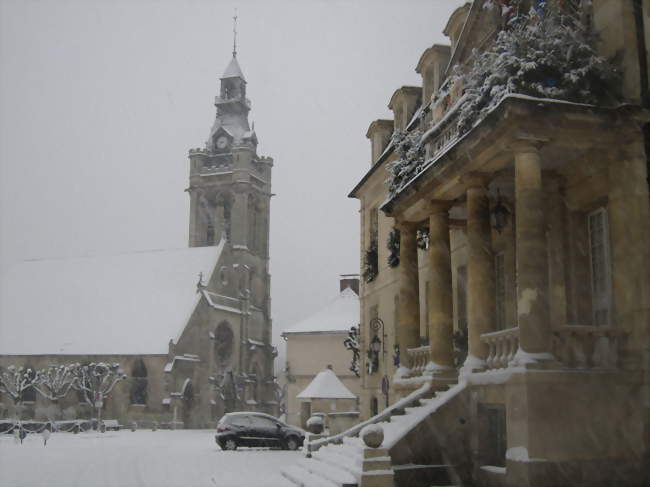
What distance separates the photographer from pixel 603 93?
1323cm

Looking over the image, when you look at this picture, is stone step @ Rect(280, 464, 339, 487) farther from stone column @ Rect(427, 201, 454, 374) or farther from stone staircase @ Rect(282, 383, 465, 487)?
stone column @ Rect(427, 201, 454, 374)

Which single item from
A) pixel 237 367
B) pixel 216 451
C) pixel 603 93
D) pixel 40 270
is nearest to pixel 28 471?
pixel 216 451

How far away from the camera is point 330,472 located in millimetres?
15094

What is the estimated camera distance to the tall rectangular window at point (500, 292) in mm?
17819

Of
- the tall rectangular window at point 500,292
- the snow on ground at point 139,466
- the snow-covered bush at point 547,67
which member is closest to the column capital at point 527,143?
the snow-covered bush at point 547,67

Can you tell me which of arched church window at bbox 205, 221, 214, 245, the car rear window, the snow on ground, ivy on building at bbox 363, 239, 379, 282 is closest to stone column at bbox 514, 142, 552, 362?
the snow on ground

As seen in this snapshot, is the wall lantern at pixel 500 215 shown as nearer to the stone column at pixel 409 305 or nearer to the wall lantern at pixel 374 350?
the stone column at pixel 409 305

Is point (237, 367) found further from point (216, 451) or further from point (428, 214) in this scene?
point (428, 214)

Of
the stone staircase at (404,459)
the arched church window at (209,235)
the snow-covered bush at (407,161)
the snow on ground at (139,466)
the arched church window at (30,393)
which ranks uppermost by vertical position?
the arched church window at (209,235)

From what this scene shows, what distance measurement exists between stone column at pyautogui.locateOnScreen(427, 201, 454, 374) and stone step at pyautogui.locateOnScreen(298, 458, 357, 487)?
3073mm

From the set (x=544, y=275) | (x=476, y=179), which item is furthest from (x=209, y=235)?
(x=544, y=275)

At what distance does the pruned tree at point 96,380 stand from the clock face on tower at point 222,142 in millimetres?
27936

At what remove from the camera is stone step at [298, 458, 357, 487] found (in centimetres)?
1348

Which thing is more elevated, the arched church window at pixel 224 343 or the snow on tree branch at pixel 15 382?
the arched church window at pixel 224 343
